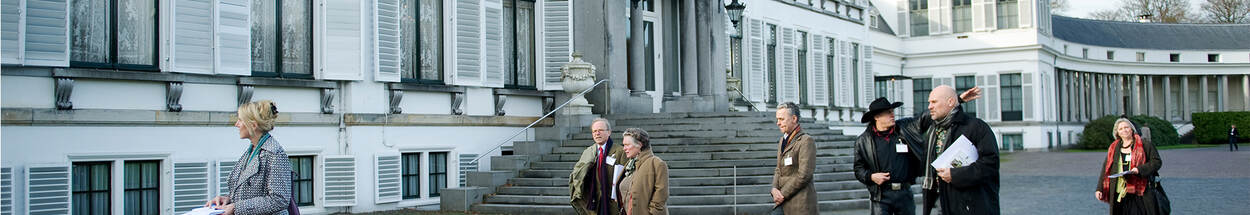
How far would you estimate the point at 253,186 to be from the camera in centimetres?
610

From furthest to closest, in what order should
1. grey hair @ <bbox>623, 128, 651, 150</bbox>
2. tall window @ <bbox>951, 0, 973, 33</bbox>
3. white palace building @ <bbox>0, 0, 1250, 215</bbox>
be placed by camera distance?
tall window @ <bbox>951, 0, 973, 33</bbox>, white palace building @ <bbox>0, 0, 1250, 215</bbox>, grey hair @ <bbox>623, 128, 651, 150</bbox>

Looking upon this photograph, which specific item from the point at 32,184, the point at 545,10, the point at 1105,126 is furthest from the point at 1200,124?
the point at 32,184

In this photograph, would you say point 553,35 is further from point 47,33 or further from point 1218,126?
point 1218,126

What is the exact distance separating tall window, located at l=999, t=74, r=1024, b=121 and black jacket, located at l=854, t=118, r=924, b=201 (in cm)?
4893

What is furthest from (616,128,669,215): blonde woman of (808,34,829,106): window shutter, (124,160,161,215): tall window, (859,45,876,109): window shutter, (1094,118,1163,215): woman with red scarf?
(859,45,876,109): window shutter

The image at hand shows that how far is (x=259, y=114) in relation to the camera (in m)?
6.10

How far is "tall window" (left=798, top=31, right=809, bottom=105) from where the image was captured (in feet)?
97.7

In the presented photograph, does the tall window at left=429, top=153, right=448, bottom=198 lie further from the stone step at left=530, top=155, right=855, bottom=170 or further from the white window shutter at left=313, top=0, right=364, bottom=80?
the white window shutter at left=313, top=0, right=364, bottom=80

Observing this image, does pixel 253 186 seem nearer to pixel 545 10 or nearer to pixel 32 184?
pixel 32 184

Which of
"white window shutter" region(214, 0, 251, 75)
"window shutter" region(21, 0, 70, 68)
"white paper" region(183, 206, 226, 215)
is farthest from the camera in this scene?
"white window shutter" region(214, 0, 251, 75)

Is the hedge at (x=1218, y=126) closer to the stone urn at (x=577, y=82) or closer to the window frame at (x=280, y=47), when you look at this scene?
→ the stone urn at (x=577, y=82)

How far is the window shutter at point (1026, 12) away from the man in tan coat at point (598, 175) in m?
48.5

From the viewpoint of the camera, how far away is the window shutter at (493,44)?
1783 centimetres

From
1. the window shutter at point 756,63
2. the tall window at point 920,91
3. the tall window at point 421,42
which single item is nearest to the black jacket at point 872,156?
the tall window at point 421,42
